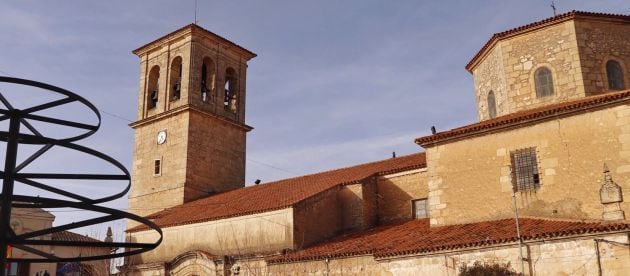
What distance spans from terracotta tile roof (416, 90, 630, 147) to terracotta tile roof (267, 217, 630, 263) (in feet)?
7.92

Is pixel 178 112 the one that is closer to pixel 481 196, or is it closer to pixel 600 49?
pixel 481 196

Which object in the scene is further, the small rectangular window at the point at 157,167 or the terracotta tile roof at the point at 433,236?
the small rectangular window at the point at 157,167

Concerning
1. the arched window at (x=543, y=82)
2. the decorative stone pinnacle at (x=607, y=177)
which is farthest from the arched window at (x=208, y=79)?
the decorative stone pinnacle at (x=607, y=177)

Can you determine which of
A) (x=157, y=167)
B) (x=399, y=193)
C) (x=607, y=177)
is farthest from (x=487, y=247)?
(x=157, y=167)

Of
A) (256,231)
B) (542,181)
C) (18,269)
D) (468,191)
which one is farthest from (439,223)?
(18,269)

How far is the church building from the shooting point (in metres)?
13.6

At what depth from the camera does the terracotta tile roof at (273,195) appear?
20.2 m

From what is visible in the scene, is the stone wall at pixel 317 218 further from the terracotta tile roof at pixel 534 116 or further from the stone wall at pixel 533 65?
the stone wall at pixel 533 65

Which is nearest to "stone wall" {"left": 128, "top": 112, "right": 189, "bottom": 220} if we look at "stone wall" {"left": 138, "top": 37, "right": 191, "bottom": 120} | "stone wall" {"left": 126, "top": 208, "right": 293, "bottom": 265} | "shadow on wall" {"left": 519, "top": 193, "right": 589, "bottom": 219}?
"stone wall" {"left": 138, "top": 37, "right": 191, "bottom": 120}

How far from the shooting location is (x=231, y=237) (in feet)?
66.2

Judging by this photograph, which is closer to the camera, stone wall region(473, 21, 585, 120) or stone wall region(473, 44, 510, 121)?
stone wall region(473, 21, 585, 120)

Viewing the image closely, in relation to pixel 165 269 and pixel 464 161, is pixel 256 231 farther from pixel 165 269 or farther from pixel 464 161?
pixel 464 161

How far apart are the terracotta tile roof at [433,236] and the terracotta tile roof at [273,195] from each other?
197cm

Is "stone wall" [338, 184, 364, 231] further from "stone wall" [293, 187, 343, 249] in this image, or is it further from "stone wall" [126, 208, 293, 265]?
"stone wall" [126, 208, 293, 265]
